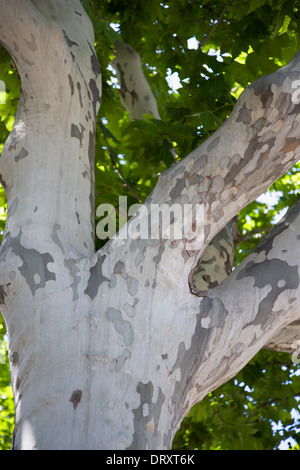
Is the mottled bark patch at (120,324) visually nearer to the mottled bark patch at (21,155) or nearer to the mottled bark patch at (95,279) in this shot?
the mottled bark patch at (95,279)

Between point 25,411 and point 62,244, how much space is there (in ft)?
1.74

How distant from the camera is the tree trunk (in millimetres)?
1568

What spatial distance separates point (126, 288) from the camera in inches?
68.1

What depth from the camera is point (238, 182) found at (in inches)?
74.1

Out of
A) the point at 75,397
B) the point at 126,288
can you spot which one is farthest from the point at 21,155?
the point at 75,397

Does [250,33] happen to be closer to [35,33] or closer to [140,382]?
[35,33]

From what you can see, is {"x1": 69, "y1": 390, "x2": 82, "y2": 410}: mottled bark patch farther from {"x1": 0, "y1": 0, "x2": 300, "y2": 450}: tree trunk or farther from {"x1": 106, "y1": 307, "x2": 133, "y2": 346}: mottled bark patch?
{"x1": 106, "y1": 307, "x2": 133, "y2": 346}: mottled bark patch

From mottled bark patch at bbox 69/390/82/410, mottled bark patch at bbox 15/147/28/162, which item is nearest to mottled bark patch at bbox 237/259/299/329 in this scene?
mottled bark patch at bbox 69/390/82/410

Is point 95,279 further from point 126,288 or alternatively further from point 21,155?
point 21,155

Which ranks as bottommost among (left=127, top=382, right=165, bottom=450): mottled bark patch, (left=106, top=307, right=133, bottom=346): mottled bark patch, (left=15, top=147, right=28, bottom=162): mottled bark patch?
(left=127, top=382, right=165, bottom=450): mottled bark patch

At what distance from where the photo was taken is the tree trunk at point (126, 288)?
Result: 1.57 m

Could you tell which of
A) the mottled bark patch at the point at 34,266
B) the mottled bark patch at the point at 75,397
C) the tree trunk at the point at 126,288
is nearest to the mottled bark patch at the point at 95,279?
the tree trunk at the point at 126,288

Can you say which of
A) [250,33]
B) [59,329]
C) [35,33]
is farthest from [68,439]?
[250,33]

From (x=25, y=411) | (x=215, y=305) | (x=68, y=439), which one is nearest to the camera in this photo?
(x=68, y=439)
